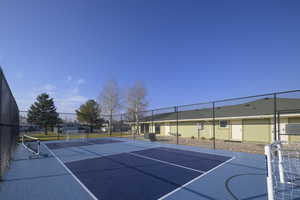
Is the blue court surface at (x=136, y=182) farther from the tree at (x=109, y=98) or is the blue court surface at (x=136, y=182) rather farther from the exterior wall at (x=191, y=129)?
the tree at (x=109, y=98)

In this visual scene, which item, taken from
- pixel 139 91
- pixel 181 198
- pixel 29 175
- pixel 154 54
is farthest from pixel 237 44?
pixel 139 91

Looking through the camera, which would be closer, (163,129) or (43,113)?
(163,129)

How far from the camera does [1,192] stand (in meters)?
3.41

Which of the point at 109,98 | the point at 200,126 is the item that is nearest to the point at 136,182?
the point at 200,126

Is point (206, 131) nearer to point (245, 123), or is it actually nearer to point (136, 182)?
point (245, 123)

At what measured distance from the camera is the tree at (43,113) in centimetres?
2459

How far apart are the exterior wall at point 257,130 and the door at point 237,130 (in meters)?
0.38

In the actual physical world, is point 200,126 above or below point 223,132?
above

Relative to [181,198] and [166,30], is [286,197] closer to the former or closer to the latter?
[181,198]

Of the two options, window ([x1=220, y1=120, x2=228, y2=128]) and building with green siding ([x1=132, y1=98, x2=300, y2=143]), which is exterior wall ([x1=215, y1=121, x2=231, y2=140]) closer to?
building with green siding ([x1=132, y1=98, x2=300, y2=143])

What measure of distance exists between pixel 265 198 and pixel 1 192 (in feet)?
17.0

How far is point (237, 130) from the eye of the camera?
1571 cm

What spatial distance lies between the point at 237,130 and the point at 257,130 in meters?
1.75

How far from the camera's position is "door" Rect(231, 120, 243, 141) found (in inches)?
605
